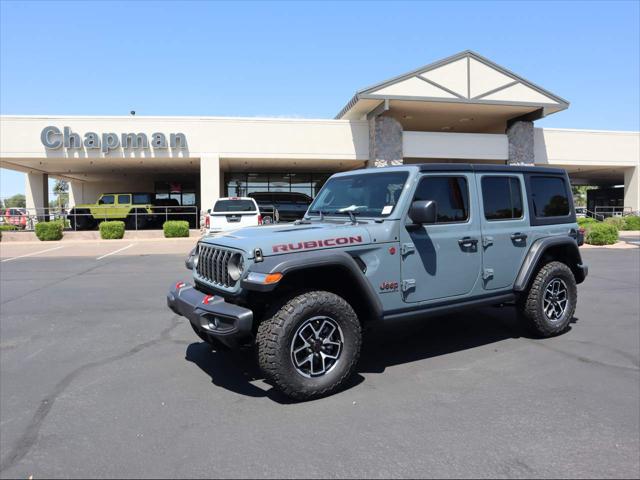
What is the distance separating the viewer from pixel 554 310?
18.0ft

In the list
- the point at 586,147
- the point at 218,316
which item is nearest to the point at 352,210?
the point at 218,316

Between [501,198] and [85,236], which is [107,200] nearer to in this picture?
[85,236]

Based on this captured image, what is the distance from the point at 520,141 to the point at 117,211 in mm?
21575

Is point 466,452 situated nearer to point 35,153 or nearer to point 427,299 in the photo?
point 427,299

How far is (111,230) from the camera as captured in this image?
21.5 m

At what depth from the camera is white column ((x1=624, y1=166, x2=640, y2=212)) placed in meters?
29.9

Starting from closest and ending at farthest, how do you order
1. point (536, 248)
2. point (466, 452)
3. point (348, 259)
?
point (466, 452)
point (348, 259)
point (536, 248)

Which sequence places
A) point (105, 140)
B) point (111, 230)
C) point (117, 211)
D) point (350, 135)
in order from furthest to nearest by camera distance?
point (117, 211)
point (350, 135)
point (105, 140)
point (111, 230)

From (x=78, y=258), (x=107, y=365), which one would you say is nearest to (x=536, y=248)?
(x=107, y=365)

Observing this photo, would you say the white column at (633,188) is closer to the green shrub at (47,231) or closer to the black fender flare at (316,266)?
the black fender flare at (316,266)

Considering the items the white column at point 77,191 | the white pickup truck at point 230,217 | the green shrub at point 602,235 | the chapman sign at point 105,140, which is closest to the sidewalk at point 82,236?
the chapman sign at point 105,140

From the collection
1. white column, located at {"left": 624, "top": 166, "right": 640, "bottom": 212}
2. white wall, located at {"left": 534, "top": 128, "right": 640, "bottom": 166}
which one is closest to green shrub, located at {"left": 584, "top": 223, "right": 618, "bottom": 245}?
white wall, located at {"left": 534, "top": 128, "right": 640, "bottom": 166}

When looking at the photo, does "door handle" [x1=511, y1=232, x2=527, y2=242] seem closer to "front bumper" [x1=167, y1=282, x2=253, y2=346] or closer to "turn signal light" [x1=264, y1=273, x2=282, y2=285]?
"turn signal light" [x1=264, y1=273, x2=282, y2=285]

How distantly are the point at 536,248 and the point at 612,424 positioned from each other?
222cm
